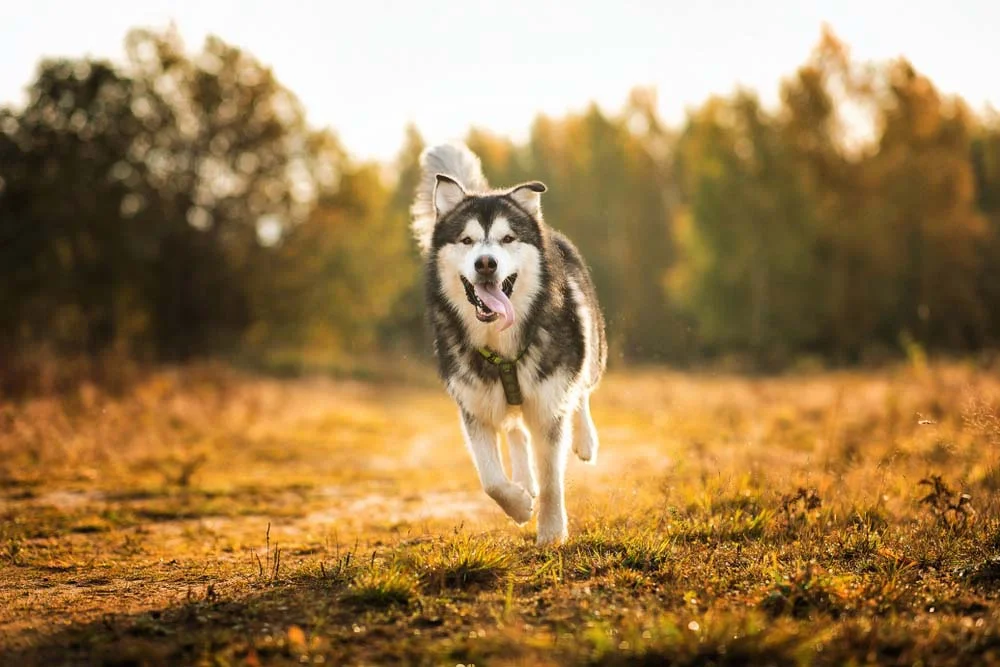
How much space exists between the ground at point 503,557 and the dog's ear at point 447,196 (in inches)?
83.6

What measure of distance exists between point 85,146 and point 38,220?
8.31ft

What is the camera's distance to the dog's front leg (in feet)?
16.5

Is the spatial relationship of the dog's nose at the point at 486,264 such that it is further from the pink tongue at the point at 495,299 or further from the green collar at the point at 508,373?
the green collar at the point at 508,373

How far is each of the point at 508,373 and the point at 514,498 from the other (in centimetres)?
78

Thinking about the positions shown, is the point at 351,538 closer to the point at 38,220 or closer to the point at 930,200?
the point at 38,220

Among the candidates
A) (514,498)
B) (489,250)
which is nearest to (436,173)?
(489,250)

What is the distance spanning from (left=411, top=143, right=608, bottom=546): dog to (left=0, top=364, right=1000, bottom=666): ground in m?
0.46

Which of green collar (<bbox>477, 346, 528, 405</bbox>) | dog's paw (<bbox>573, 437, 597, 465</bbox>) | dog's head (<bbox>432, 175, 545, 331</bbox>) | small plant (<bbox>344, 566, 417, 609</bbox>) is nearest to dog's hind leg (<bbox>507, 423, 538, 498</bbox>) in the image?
dog's paw (<bbox>573, 437, 597, 465</bbox>)

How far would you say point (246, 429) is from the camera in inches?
520

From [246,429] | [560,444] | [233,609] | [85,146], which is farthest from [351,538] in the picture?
[85,146]

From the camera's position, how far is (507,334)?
5.28 metres

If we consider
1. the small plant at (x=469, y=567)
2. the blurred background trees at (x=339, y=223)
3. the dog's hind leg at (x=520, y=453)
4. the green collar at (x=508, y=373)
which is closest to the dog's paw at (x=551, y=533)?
the small plant at (x=469, y=567)

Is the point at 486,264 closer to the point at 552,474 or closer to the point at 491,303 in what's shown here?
the point at 491,303

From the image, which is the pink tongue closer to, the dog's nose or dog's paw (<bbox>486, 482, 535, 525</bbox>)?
the dog's nose
